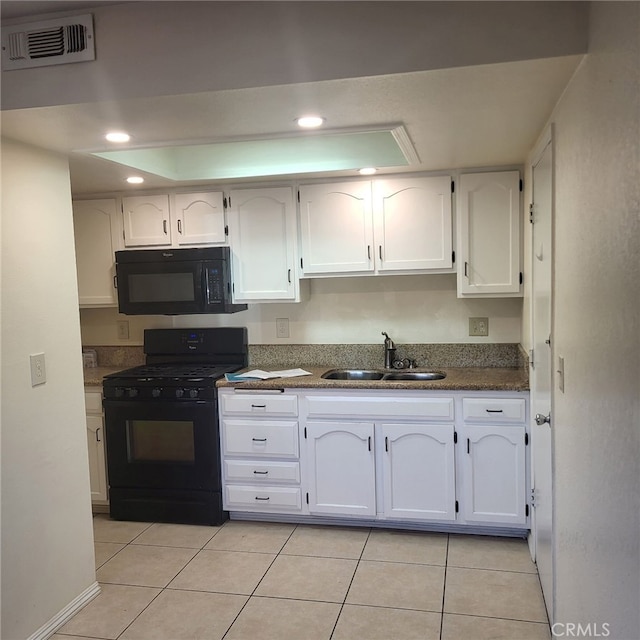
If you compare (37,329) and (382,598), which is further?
(382,598)

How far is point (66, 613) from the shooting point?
99.7 inches

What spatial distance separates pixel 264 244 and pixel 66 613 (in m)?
2.10

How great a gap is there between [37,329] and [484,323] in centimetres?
245

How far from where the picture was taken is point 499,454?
3084 millimetres

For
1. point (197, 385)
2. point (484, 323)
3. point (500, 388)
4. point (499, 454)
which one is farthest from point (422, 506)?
point (197, 385)

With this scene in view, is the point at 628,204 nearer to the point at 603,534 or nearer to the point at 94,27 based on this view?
the point at 603,534

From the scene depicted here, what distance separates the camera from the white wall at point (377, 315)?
3609 millimetres

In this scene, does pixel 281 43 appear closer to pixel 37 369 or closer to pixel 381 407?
pixel 37 369

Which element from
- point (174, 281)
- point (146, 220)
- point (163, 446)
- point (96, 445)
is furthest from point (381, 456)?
point (146, 220)

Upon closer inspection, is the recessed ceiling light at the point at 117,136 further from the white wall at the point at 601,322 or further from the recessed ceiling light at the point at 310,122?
the white wall at the point at 601,322

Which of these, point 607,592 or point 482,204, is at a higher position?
point 482,204

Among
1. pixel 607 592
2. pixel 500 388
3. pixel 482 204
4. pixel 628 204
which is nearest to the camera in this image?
pixel 628 204

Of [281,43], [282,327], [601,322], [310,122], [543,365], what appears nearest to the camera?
[601,322]

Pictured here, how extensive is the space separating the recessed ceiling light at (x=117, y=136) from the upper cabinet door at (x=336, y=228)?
1.26 meters
